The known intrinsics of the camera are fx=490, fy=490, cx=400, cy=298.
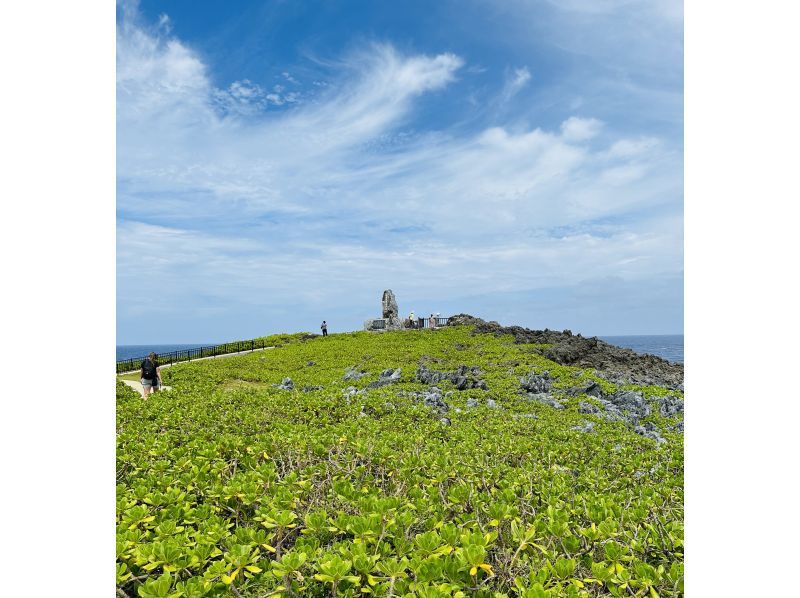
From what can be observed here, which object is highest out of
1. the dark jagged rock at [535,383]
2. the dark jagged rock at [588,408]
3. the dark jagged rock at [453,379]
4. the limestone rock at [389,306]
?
the limestone rock at [389,306]

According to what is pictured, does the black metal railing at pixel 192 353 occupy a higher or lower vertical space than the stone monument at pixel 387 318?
lower

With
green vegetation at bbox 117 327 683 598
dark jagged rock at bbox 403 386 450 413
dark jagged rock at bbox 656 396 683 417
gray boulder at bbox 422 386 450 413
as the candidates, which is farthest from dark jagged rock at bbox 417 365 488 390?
green vegetation at bbox 117 327 683 598

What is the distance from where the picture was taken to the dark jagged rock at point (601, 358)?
17.2m

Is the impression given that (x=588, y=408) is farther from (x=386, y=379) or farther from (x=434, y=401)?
(x=386, y=379)

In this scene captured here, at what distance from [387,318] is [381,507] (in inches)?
1237

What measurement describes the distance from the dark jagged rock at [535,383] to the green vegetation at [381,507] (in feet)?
19.3

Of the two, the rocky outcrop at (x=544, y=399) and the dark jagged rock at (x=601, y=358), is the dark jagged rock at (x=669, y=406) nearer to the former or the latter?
the rocky outcrop at (x=544, y=399)

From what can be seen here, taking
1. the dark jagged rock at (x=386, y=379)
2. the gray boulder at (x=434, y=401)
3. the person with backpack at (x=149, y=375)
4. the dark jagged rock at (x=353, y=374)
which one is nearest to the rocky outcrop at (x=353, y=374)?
the dark jagged rock at (x=353, y=374)

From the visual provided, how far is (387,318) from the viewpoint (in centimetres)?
3431

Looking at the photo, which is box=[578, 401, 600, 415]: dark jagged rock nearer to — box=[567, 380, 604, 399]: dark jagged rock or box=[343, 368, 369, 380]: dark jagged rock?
box=[567, 380, 604, 399]: dark jagged rock

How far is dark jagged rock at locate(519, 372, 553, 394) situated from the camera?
1354 cm

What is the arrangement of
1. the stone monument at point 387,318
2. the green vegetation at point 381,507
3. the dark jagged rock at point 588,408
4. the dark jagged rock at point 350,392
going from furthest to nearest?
the stone monument at point 387,318, the dark jagged rock at point 588,408, the dark jagged rock at point 350,392, the green vegetation at point 381,507
